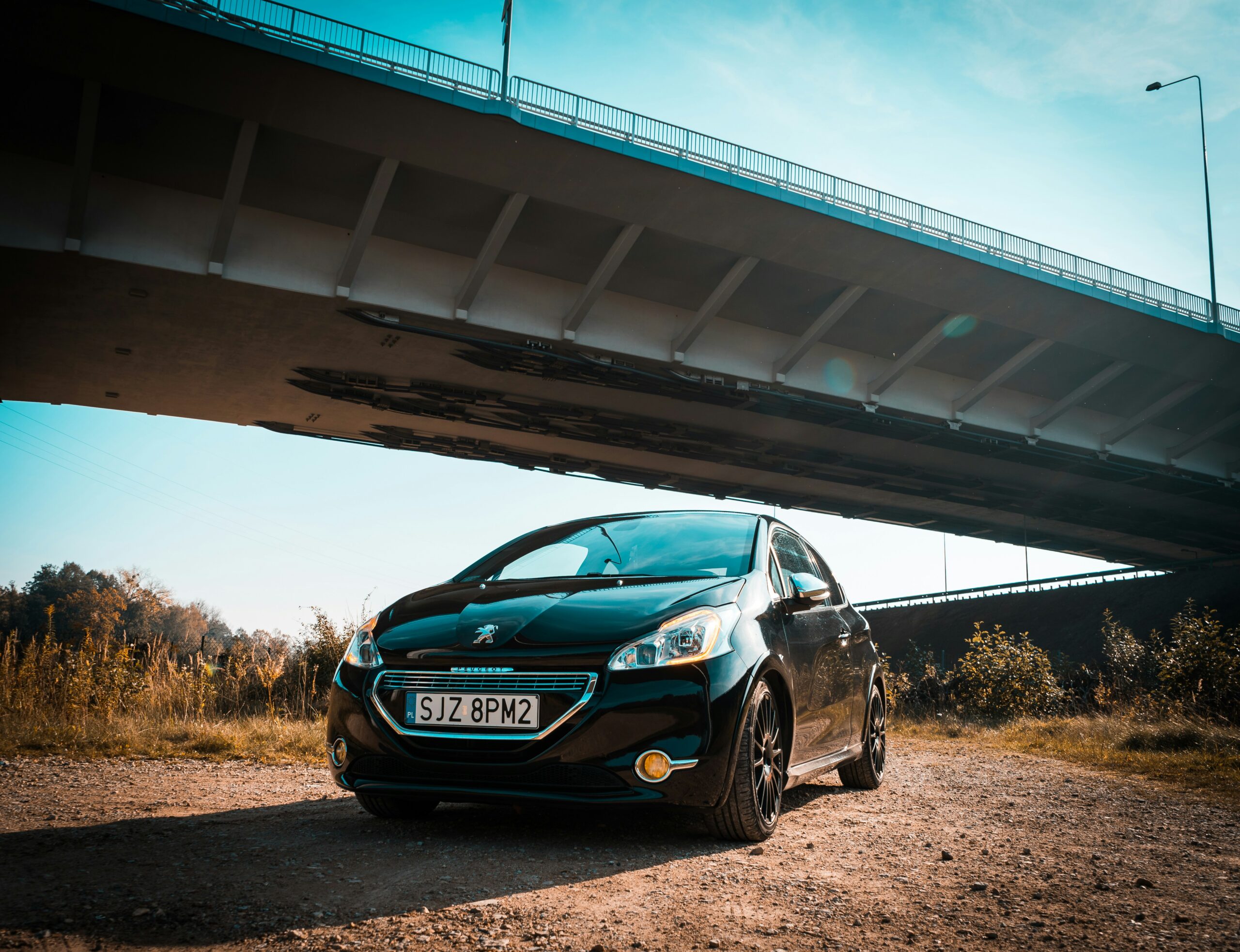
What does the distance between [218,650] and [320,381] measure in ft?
64.0

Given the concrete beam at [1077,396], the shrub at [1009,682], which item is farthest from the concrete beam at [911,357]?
the shrub at [1009,682]

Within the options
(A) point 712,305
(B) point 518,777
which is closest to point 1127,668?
(A) point 712,305

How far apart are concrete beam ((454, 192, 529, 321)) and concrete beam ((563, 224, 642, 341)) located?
2481mm

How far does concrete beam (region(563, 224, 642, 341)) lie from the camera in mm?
23156

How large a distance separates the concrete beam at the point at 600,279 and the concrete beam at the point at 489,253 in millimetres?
2481

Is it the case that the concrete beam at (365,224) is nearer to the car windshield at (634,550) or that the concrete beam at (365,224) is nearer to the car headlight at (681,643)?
the car windshield at (634,550)

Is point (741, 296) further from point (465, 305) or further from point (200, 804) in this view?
point (200, 804)

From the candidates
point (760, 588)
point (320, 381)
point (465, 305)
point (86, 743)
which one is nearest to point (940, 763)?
point (760, 588)

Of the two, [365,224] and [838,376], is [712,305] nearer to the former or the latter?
[838,376]

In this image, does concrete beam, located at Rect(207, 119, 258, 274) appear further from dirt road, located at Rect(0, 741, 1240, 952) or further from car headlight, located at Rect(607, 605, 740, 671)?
car headlight, located at Rect(607, 605, 740, 671)

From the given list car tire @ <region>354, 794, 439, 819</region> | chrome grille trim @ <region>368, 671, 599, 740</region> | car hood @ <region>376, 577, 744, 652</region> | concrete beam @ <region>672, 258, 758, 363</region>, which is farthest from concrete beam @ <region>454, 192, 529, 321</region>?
chrome grille trim @ <region>368, 671, 599, 740</region>

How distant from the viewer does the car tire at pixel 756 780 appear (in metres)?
3.66

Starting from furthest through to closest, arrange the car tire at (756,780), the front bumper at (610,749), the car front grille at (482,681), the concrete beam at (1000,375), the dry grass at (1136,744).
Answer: the concrete beam at (1000,375) < the dry grass at (1136,744) < the car tire at (756,780) < the car front grille at (482,681) < the front bumper at (610,749)

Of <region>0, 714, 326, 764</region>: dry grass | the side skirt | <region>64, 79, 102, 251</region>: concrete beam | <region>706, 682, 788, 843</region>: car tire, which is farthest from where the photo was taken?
<region>64, 79, 102, 251</region>: concrete beam
